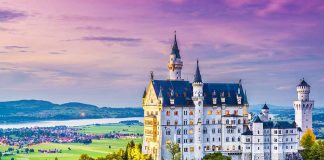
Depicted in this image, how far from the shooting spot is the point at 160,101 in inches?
4444

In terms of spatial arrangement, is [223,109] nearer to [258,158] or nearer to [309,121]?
[258,158]

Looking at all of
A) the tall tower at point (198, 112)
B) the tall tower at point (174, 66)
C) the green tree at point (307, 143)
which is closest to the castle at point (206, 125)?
the tall tower at point (198, 112)

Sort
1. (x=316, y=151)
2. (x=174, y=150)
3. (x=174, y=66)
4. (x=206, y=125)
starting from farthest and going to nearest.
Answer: (x=174, y=66) < (x=316, y=151) < (x=206, y=125) < (x=174, y=150)

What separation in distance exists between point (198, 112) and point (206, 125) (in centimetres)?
368

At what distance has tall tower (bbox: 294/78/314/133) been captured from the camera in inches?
5276

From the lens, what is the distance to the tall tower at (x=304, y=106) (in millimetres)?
134000

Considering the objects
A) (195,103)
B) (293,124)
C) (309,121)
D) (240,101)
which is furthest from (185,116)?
(309,121)

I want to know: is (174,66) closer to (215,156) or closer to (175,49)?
(175,49)

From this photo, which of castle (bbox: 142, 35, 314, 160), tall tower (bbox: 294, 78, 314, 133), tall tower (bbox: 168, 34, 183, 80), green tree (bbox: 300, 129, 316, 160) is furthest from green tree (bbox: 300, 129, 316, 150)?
tall tower (bbox: 168, 34, 183, 80)

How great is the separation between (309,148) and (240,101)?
18.2 meters

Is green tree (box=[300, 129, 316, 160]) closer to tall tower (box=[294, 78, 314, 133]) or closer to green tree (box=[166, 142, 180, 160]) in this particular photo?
tall tower (box=[294, 78, 314, 133])

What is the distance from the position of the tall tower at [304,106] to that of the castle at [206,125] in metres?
15.6

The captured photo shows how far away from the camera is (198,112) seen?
11588 cm

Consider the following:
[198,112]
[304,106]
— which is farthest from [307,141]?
[198,112]
